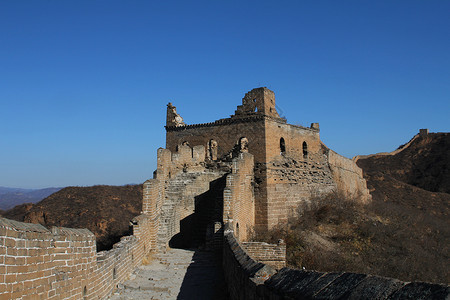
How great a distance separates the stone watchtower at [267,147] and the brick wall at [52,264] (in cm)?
1244

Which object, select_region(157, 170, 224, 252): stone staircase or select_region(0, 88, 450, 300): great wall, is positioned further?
select_region(157, 170, 224, 252): stone staircase

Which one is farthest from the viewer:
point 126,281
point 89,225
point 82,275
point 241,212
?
point 89,225

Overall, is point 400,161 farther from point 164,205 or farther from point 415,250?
point 164,205

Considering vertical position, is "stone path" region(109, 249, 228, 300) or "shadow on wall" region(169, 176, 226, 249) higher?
"shadow on wall" region(169, 176, 226, 249)

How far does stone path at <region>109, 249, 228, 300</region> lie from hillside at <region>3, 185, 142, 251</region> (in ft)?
28.9

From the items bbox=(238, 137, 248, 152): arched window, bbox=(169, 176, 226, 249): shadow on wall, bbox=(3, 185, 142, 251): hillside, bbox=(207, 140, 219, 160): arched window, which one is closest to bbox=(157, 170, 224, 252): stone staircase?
bbox=(169, 176, 226, 249): shadow on wall

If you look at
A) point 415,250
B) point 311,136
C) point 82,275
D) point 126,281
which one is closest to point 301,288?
point 82,275

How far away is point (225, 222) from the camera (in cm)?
1474

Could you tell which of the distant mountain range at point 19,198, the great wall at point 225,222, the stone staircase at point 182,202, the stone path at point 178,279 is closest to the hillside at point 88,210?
the stone staircase at point 182,202

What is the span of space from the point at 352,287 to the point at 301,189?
19836 mm

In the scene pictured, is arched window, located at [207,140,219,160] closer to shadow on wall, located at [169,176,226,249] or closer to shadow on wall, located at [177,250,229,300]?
shadow on wall, located at [169,176,226,249]

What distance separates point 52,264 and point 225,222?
9.90m

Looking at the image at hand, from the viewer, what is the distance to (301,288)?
143 inches

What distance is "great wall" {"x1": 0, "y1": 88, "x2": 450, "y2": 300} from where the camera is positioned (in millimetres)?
3824
